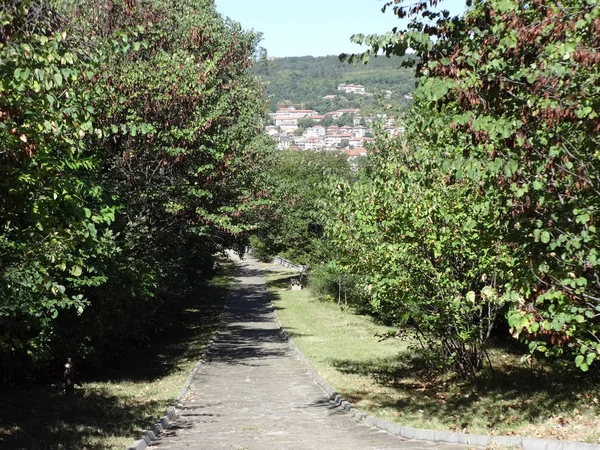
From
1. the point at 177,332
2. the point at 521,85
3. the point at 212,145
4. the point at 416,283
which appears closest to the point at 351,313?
the point at 177,332

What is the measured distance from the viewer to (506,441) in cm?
983

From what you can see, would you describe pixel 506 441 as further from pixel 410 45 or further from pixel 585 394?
pixel 410 45

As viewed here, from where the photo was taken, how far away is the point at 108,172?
21734 millimetres

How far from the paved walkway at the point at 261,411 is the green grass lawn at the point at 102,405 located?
2.15 ft

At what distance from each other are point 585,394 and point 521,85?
7.82m

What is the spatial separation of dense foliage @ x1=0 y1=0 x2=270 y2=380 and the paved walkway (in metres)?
3.03

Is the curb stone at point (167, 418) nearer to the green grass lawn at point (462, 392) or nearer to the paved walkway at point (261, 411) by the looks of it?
the paved walkway at point (261, 411)

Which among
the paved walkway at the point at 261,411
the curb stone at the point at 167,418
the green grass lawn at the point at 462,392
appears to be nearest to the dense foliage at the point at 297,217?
the paved walkway at the point at 261,411

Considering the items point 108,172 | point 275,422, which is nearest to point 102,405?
point 275,422

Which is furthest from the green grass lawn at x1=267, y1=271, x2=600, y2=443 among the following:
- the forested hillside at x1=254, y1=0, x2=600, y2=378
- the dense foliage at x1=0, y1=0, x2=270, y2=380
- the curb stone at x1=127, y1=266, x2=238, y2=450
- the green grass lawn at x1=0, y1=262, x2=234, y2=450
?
the dense foliage at x1=0, y1=0, x2=270, y2=380

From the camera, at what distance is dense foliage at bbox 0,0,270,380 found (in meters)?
8.04

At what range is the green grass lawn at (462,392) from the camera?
11547 mm

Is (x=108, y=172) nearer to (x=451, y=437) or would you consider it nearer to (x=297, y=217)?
(x=451, y=437)

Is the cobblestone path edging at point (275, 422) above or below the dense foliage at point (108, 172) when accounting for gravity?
below
